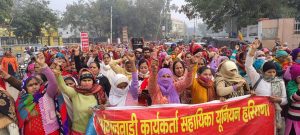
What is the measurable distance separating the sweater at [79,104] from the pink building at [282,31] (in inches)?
713

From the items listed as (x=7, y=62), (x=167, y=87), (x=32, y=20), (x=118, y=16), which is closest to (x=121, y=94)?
(x=167, y=87)

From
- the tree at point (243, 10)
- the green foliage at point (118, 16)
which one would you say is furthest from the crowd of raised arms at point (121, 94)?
the green foliage at point (118, 16)

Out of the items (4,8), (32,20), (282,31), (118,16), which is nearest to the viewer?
(282,31)

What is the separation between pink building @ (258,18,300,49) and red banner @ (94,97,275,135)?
17081 mm

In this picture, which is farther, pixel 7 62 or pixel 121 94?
pixel 7 62

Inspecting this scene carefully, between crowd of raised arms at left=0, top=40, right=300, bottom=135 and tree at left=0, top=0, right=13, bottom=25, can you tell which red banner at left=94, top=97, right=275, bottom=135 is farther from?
tree at left=0, top=0, right=13, bottom=25

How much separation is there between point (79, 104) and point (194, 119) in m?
1.32

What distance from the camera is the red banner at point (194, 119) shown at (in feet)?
12.5

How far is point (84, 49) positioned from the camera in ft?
39.4

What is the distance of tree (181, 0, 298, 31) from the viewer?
26625 millimetres

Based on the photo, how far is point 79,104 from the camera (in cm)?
388

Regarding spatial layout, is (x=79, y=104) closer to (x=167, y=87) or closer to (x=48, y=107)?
(x=48, y=107)

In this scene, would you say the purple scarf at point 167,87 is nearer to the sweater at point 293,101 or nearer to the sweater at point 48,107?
the sweater at point 48,107

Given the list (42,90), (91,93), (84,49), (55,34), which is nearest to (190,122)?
(91,93)
